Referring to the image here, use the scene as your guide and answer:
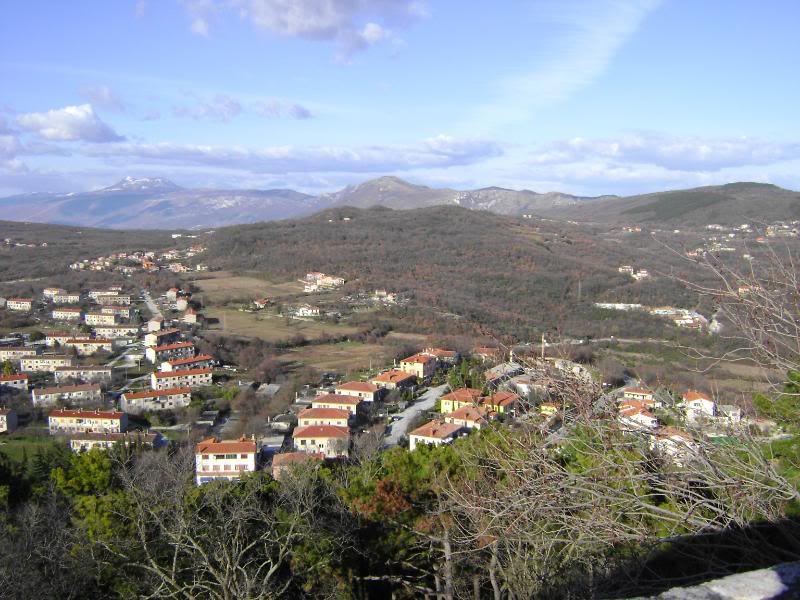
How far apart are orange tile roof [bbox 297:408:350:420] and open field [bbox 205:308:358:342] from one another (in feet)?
38.6

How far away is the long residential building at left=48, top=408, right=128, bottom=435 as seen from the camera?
1780cm

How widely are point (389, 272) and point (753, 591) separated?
43946 mm

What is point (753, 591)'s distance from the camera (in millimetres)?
1546

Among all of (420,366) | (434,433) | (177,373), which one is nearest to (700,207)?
(420,366)

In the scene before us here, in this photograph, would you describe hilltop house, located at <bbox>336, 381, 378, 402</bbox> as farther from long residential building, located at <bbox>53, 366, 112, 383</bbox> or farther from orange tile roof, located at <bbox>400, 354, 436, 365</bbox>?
long residential building, located at <bbox>53, 366, 112, 383</bbox>

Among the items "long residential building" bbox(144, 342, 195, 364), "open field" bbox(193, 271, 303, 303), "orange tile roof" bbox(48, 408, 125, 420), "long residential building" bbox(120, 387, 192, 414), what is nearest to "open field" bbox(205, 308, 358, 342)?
"long residential building" bbox(144, 342, 195, 364)

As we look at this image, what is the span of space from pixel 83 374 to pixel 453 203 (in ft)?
337

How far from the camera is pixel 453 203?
400 ft

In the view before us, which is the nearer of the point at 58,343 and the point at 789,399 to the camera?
the point at 789,399

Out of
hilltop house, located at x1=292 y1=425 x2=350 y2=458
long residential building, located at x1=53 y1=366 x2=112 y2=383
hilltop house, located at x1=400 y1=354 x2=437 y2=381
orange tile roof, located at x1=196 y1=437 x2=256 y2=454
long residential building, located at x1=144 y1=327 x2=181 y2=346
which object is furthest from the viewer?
long residential building, located at x1=144 y1=327 x2=181 y2=346

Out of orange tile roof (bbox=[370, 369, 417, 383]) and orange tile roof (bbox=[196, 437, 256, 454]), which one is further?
orange tile roof (bbox=[370, 369, 417, 383])

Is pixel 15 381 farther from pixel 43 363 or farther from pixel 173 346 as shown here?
pixel 173 346

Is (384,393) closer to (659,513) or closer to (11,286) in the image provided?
(659,513)

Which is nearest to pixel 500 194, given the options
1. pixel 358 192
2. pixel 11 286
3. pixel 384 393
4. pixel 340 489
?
pixel 358 192
